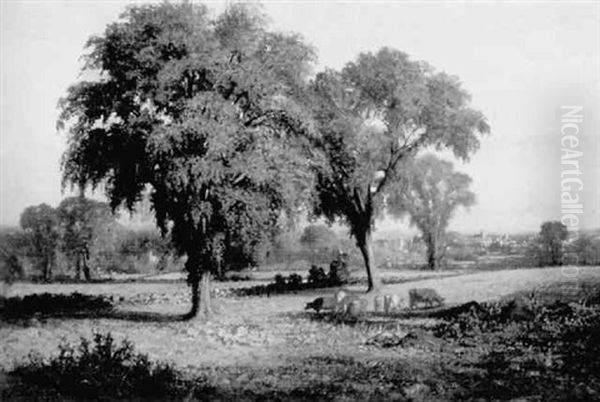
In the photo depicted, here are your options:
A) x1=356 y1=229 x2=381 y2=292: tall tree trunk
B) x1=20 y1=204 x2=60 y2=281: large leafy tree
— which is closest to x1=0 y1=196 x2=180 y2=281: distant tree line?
x1=20 y1=204 x2=60 y2=281: large leafy tree

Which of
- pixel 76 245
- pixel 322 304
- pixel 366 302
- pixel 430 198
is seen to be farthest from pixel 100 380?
pixel 430 198

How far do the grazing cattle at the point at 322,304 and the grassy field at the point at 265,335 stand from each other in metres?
0.17

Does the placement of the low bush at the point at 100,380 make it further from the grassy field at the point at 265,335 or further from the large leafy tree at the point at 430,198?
the large leafy tree at the point at 430,198

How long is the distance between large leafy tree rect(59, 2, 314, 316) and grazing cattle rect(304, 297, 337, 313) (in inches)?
81.8

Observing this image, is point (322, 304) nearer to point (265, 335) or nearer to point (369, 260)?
point (265, 335)

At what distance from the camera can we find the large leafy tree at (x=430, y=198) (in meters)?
13.0

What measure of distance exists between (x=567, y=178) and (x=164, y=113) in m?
6.85

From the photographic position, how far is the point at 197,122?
10820 mm

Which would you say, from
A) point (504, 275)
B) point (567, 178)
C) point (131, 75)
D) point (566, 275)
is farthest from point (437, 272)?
point (131, 75)

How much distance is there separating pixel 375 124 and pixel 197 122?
5.31 meters

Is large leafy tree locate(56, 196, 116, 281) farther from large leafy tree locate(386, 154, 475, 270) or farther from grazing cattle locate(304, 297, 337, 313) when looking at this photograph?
large leafy tree locate(386, 154, 475, 270)

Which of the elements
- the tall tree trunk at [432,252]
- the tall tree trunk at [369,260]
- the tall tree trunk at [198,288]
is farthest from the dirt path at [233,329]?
the tall tree trunk at [369,260]

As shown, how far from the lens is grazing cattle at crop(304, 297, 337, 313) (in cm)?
1298

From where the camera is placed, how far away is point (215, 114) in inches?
431
